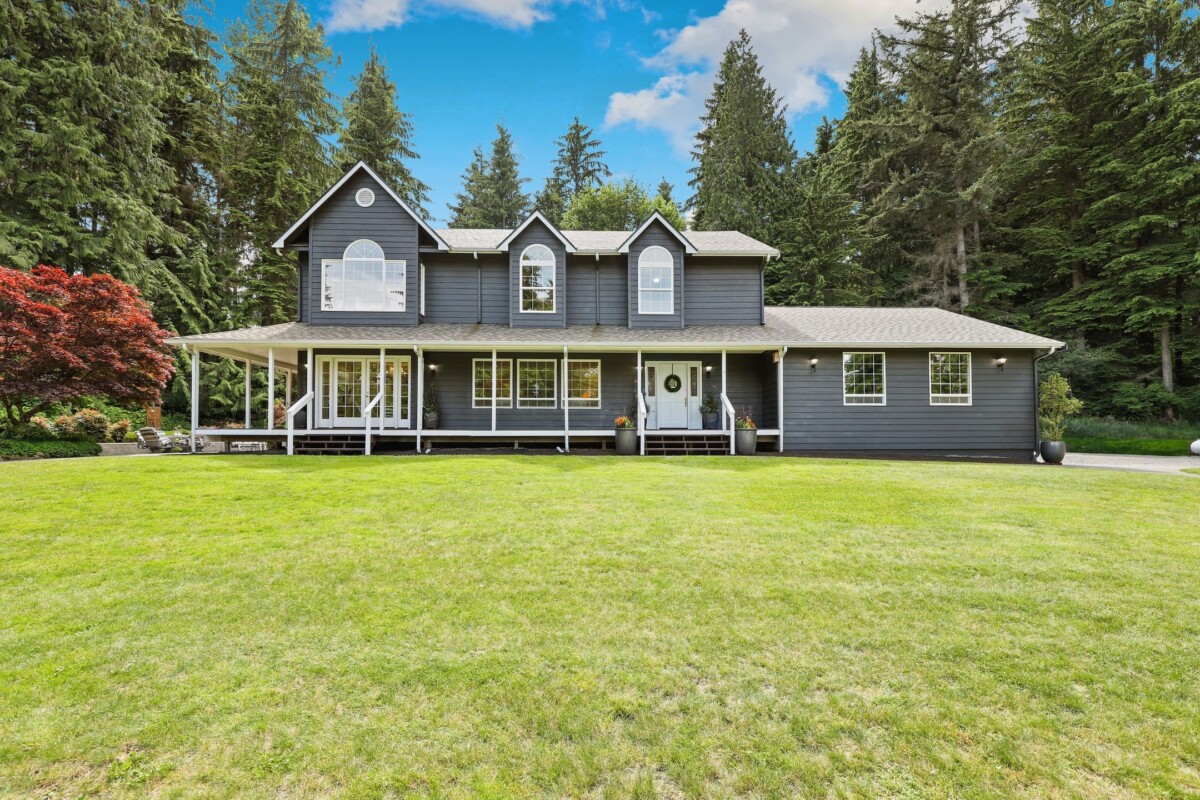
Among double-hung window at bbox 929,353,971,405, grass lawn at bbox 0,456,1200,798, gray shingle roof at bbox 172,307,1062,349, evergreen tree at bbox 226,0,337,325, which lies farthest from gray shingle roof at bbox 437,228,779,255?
grass lawn at bbox 0,456,1200,798

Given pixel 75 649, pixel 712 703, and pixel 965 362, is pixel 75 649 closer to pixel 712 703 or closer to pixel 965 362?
pixel 712 703

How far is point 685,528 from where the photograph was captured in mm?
5664

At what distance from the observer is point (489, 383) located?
15570mm

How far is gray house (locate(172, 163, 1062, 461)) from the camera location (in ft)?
46.6

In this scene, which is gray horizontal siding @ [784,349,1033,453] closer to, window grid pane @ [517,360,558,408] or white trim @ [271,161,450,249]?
window grid pane @ [517,360,558,408]

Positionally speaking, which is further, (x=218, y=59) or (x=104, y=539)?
(x=218, y=59)

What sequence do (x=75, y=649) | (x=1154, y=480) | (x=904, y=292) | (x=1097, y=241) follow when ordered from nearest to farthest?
(x=75, y=649) < (x=1154, y=480) < (x=1097, y=241) < (x=904, y=292)

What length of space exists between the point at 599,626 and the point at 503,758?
1238 mm

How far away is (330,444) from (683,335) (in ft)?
31.8

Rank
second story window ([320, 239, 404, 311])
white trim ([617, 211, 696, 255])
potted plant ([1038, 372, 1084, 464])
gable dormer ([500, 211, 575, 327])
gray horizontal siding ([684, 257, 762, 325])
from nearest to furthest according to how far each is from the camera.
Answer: potted plant ([1038, 372, 1084, 464]) → second story window ([320, 239, 404, 311]) → white trim ([617, 211, 696, 255]) → gable dormer ([500, 211, 575, 327]) → gray horizontal siding ([684, 257, 762, 325])

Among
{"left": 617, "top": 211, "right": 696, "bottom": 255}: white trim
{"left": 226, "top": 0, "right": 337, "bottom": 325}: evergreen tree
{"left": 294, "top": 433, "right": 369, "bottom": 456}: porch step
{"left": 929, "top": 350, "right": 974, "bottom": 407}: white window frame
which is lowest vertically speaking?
{"left": 294, "top": 433, "right": 369, "bottom": 456}: porch step

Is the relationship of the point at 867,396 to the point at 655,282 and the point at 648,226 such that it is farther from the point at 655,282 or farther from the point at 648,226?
the point at 648,226

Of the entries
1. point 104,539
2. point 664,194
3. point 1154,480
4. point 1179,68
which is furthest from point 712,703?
point 664,194

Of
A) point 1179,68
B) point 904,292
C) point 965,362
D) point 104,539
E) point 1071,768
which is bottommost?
point 1071,768
